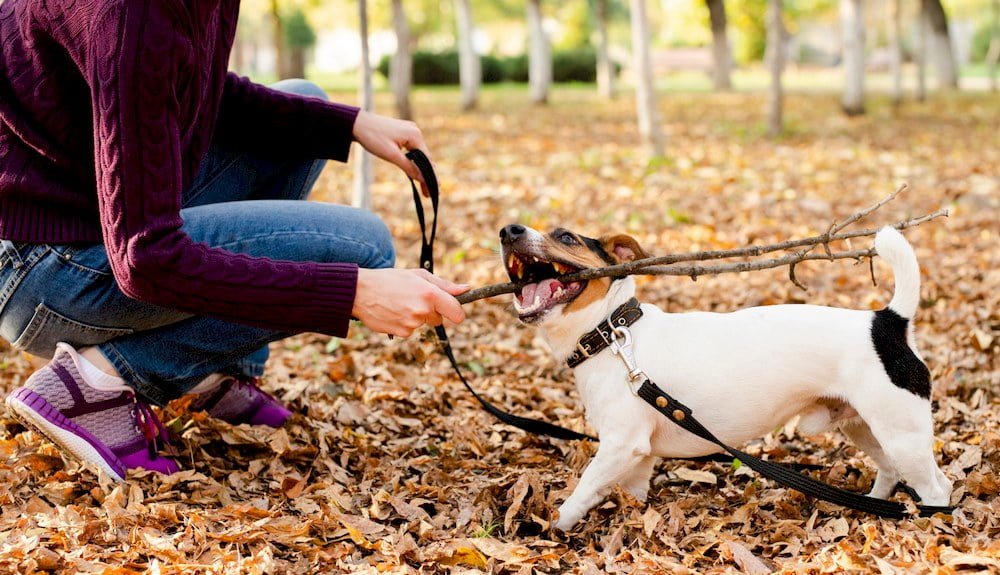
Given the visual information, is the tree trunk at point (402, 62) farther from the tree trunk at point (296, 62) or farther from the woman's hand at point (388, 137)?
the tree trunk at point (296, 62)

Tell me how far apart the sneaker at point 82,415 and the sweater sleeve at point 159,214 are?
0.71 metres

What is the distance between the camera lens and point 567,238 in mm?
3473

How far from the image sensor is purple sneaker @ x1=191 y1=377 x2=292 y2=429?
386cm

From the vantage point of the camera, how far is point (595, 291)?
3.38 m

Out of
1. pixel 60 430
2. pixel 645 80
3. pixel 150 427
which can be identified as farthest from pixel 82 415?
pixel 645 80

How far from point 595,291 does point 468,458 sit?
1.02m

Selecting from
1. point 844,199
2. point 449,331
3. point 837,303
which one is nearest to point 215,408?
point 449,331

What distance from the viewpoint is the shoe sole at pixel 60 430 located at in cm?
308

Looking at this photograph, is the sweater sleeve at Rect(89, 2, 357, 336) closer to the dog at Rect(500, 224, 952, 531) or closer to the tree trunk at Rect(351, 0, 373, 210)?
the dog at Rect(500, 224, 952, 531)

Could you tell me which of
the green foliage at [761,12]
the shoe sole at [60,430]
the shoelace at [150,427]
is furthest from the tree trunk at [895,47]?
the shoe sole at [60,430]

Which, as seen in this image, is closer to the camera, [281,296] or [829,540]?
[281,296]

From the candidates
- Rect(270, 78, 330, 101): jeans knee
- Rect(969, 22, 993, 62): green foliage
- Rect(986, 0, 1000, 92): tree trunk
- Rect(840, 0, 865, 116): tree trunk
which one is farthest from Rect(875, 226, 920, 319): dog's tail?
Rect(969, 22, 993, 62): green foliage

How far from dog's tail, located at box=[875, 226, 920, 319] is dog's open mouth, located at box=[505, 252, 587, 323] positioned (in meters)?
1.00

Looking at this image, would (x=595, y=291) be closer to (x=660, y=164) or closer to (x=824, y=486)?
(x=824, y=486)
